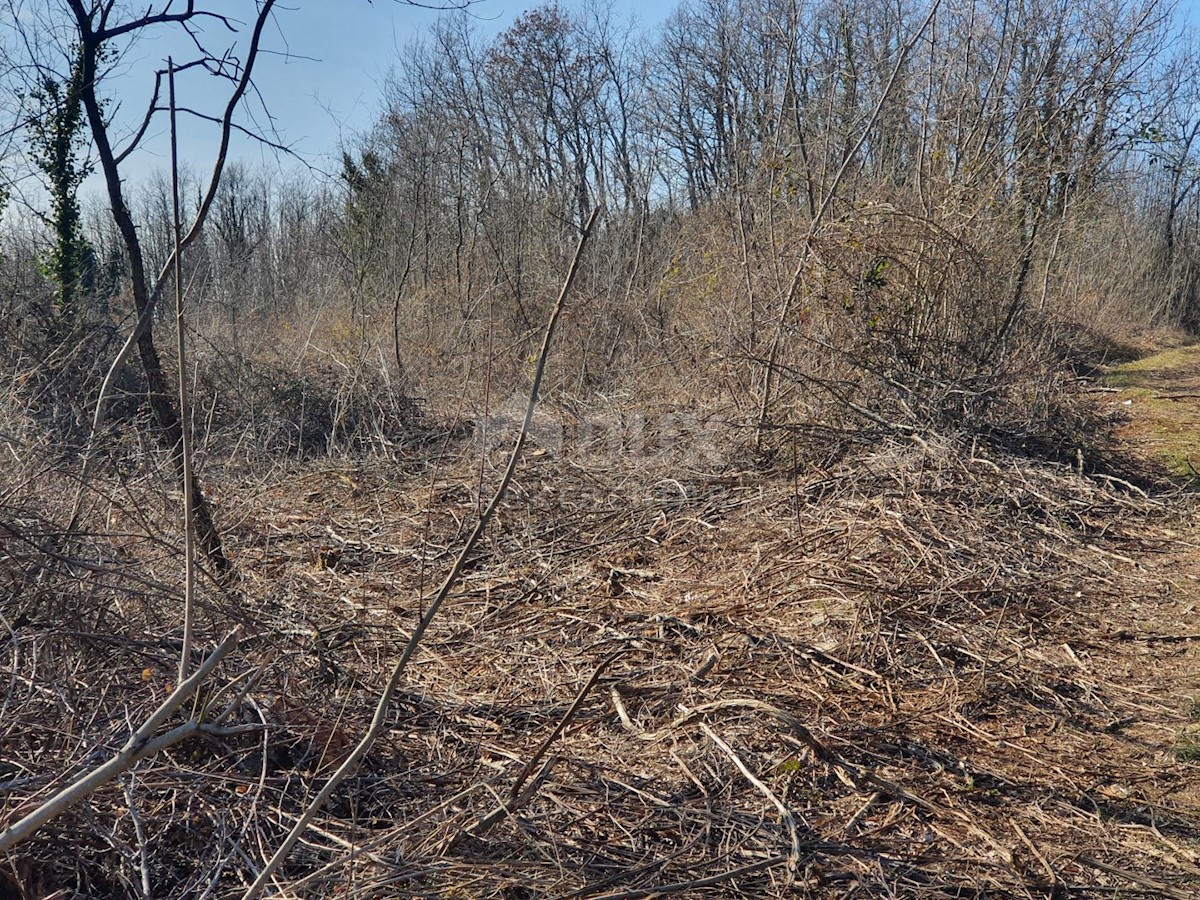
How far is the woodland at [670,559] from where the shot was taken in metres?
2.27

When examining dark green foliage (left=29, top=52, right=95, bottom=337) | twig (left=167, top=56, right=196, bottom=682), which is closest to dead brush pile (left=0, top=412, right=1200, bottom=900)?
twig (left=167, top=56, right=196, bottom=682)

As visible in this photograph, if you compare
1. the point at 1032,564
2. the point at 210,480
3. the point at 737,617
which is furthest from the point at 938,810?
the point at 210,480

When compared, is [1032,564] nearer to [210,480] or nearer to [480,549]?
[480,549]

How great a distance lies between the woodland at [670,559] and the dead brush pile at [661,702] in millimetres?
17

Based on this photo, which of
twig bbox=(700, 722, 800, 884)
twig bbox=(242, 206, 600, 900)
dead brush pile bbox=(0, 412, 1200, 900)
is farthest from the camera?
twig bbox=(700, 722, 800, 884)

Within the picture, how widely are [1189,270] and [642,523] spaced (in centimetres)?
1911

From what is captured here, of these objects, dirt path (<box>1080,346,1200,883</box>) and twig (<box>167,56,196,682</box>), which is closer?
twig (<box>167,56,196,682</box>)

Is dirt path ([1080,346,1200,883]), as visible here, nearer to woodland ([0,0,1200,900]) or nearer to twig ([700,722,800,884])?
woodland ([0,0,1200,900])

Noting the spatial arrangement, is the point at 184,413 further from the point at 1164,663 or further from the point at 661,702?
the point at 1164,663

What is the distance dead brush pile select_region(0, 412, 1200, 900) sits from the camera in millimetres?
2203

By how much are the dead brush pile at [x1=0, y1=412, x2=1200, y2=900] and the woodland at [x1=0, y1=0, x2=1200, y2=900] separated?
17 mm

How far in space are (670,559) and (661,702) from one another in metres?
1.55

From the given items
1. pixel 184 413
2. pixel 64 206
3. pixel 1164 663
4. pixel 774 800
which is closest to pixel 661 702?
pixel 774 800

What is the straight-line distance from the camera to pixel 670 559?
15.6ft
